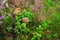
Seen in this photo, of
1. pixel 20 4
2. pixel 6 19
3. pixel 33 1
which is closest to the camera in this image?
pixel 6 19

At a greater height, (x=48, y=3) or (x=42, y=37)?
(x=48, y=3)

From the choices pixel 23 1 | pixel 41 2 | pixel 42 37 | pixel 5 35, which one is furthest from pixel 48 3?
pixel 5 35

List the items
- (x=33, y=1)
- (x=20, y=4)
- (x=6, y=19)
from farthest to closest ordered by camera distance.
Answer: (x=33, y=1)
(x=20, y=4)
(x=6, y=19)

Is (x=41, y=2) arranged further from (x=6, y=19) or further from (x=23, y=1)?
(x=6, y=19)

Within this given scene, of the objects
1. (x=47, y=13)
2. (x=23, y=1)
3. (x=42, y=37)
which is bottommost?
(x=42, y=37)

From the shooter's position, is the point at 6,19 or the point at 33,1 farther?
the point at 33,1

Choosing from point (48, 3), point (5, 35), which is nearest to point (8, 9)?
point (5, 35)

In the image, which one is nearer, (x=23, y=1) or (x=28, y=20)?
(x=28, y=20)

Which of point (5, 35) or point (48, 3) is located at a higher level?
point (48, 3)

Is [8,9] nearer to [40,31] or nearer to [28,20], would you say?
[28,20]
